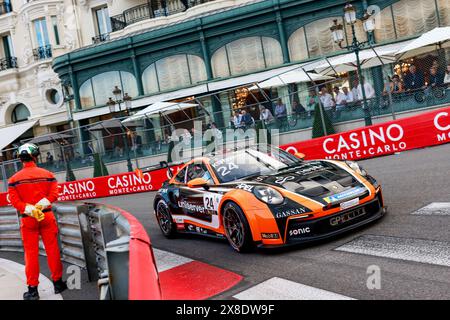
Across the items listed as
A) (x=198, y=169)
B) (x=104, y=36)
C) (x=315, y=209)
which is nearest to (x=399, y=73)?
(x=198, y=169)

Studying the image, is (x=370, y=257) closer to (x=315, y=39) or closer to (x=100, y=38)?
(x=315, y=39)

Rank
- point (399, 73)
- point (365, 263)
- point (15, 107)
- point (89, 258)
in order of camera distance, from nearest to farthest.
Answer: point (365, 263), point (89, 258), point (399, 73), point (15, 107)

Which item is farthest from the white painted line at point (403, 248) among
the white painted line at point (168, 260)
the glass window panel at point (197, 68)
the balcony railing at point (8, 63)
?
the balcony railing at point (8, 63)

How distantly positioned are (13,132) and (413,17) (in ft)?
94.7

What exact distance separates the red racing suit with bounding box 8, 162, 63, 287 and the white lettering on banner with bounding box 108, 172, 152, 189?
12.0 metres

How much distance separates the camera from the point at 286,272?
17.3 feet

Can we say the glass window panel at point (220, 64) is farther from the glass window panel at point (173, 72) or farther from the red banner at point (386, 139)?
the red banner at point (386, 139)

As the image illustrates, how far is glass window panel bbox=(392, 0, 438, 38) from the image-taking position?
23.1 m

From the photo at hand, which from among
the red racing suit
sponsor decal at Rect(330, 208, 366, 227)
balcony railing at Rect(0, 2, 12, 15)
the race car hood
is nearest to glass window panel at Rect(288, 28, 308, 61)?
the race car hood

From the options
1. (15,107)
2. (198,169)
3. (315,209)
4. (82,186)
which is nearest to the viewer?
(315,209)

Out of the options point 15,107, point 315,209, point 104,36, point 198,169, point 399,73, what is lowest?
point 315,209

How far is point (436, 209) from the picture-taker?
6617 mm
